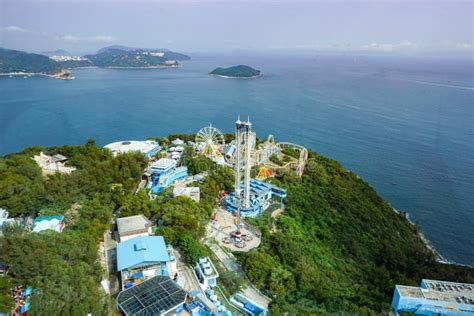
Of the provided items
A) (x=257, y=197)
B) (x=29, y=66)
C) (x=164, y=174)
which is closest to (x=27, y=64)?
(x=29, y=66)

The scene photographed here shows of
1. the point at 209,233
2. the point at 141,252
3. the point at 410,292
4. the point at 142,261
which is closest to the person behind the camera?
the point at 142,261

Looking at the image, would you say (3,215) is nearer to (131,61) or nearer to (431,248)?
(431,248)

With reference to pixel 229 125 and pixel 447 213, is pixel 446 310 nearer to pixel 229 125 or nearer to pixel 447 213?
pixel 447 213

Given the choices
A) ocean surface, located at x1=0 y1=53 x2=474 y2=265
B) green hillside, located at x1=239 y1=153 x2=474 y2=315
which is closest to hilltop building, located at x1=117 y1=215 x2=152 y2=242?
green hillside, located at x1=239 y1=153 x2=474 y2=315

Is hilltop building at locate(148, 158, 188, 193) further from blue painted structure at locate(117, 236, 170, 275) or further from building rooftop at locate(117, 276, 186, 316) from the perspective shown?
building rooftop at locate(117, 276, 186, 316)

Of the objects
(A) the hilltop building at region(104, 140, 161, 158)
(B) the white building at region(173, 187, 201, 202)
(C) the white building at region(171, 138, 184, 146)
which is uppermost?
(A) the hilltop building at region(104, 140, 161, 158)

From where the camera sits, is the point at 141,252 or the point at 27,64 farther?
the point at 27,64
